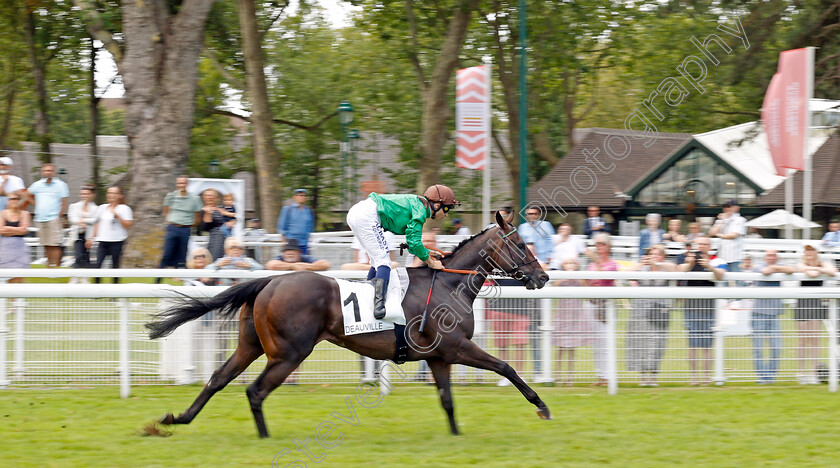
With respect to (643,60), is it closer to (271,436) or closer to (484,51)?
(484,51)

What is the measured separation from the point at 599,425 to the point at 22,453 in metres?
3.55

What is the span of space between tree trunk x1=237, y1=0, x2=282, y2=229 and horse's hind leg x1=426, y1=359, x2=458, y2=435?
34.9 feet

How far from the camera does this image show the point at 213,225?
9.33m

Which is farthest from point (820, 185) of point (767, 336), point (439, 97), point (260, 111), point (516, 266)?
point (516, 266)

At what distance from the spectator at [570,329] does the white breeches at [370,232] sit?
6.38ft

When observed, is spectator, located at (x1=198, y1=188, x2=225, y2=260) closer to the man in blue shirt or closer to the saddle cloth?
the saddle cloth

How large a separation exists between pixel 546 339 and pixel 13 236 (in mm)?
5523

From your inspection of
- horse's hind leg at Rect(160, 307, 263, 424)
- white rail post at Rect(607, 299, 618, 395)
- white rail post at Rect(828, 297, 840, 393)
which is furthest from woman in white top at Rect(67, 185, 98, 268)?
white rail post at Rect(828, 297, 840, 393)

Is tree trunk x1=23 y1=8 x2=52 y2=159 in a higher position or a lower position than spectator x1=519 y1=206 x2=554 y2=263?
higher

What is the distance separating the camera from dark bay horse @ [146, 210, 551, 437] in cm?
568

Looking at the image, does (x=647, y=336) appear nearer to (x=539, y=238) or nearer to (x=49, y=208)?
(x=539, y=238)

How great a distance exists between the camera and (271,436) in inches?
222

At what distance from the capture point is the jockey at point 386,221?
586cm

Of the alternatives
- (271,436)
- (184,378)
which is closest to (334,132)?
(184,378)
